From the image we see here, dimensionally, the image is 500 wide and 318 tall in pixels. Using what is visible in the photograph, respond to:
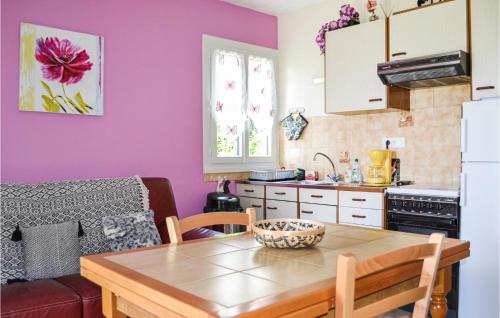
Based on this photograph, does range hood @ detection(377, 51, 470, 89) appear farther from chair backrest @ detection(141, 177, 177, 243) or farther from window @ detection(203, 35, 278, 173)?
chair backrest @ detection(141, 177, 177, 243)

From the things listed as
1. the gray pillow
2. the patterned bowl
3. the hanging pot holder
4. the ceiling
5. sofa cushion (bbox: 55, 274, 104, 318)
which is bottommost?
sofa cushion (bbox: 55, 274, 104, 318)


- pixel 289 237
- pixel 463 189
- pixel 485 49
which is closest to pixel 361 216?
pixel 463 189

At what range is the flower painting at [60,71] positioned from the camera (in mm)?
3094

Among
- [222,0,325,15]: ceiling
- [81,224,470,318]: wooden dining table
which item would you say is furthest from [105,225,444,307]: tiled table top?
[222,0,325,15]: ceiling

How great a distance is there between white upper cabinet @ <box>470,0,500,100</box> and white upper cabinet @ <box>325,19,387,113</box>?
0.69m

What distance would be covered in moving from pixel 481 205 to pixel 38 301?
104 inches

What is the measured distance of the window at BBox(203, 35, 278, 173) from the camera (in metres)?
4.27

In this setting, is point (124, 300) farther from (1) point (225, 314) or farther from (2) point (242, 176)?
(2) point (242, 176)

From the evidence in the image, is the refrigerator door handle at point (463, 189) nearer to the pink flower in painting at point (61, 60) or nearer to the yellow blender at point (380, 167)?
the yellow blender at point (380, 167)

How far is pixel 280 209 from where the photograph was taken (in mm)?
4102

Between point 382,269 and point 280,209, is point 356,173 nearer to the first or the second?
point 280,209

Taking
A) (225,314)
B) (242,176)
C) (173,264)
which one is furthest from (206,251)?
(242,176)

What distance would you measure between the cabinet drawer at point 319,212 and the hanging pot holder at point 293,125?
97 centimetres

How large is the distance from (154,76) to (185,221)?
2.27 meters
